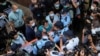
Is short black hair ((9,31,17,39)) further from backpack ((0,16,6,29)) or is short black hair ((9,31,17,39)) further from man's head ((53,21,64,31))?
man's head ((53,21,64,31))

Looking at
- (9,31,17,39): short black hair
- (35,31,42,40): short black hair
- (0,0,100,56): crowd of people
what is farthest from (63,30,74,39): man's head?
(9,31,17,39): short black hair

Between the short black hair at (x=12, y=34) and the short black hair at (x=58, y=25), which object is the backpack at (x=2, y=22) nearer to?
Result: the short black hair at (x=12, y=34)

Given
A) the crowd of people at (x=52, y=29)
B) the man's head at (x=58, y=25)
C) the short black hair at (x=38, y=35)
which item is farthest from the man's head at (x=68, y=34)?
the short black hair at (x=38, y=35)

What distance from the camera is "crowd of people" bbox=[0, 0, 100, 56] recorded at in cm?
1044

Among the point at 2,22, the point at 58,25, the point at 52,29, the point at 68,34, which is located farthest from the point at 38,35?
the point at 2,22

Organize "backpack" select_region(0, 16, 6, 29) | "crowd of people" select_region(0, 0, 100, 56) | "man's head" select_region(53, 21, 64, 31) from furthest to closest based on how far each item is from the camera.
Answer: "man's head" select_region(53, 21, 64, 31)
"backpack" select_region(0, 16, 6, 29)
"crowd of people" select_region(0, 0, 100, 56)

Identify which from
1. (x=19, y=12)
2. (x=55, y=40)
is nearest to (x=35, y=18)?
(x=19, y=12)

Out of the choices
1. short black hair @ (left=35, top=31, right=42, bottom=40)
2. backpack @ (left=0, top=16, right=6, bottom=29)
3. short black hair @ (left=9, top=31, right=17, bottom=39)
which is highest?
backpack @ (left=0, top=16, right=6, bottom=29)

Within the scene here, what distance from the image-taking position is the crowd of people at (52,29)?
1044cm

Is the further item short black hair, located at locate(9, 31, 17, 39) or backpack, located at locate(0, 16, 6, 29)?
backpack, located at locate(0, 16, 6, 29)

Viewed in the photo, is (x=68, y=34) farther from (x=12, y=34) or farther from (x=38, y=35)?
(x=12, y=34)

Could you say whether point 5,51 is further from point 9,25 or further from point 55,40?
point 55,40

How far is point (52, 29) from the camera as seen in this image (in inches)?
447

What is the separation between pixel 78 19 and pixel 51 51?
2.41m
